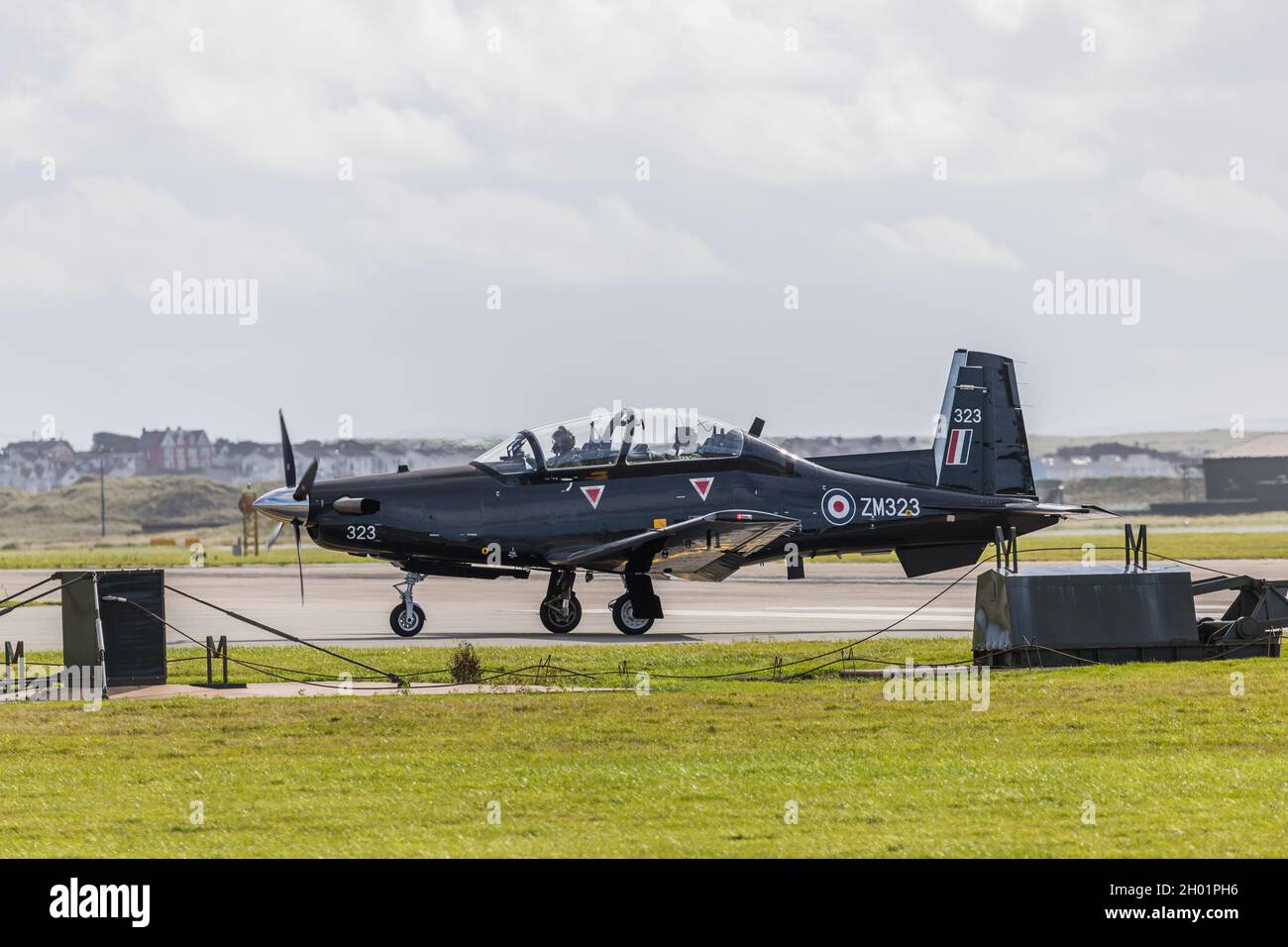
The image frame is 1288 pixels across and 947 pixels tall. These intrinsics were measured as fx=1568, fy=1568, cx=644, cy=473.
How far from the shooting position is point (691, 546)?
2208cm

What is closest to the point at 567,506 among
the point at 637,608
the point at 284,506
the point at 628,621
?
the point at 637,608

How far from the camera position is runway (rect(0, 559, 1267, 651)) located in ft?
74.5

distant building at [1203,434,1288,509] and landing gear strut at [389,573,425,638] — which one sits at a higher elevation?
distant building at [1203,434,1288,509]

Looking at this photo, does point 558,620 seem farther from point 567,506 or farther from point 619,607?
point 567,506

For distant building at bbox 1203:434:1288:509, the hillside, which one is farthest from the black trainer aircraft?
distant building at bbox 1203:434:1288:509

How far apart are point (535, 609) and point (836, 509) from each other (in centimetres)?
731

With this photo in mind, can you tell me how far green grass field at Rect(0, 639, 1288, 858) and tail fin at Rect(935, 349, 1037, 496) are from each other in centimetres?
884

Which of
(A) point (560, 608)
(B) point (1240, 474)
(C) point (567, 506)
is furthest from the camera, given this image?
(B) point (1240, 474)

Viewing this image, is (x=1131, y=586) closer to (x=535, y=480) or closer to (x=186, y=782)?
(x=535, y=480)

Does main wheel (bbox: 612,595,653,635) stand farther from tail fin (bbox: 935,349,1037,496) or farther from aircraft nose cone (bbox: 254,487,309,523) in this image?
tail fin (bbox: 935,349,1037,496)

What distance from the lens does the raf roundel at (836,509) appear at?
2317 centimetres

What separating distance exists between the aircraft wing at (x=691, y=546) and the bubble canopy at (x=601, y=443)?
1.12 meters
